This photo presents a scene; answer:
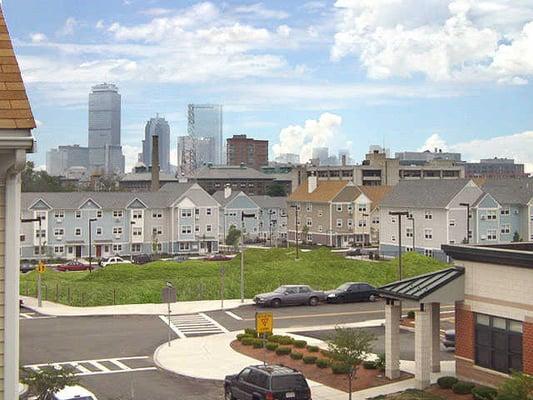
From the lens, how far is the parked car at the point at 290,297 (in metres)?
45.1

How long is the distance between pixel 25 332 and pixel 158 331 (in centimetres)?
662

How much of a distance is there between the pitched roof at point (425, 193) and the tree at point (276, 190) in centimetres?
8802

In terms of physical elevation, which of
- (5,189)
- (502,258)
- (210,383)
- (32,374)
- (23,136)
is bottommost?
(210,383)

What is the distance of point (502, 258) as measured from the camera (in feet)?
73.9

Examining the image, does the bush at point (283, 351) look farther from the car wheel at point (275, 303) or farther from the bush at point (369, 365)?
the car wheel at point (275, 303)

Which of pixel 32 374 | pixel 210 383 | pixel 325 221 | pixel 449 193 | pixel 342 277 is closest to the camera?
pixel 32 374

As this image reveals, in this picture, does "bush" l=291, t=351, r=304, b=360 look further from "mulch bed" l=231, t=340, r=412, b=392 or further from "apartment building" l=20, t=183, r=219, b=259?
"apartment building" l=20, t=183, r=219, b=259

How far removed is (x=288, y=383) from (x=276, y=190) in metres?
157

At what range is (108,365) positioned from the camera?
2977cm

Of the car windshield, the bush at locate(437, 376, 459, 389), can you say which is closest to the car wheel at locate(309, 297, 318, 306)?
the bush at locate(437, 376, 459, 389)

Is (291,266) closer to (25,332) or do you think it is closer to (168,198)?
(25,332)

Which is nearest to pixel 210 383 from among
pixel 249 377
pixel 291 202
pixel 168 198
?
pixel 249 377

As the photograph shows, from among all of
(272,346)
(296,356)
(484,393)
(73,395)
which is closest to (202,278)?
(272,346)

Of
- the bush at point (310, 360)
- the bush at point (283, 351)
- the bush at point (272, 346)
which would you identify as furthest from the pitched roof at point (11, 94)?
the bush at point (272, 346)
